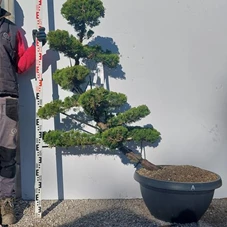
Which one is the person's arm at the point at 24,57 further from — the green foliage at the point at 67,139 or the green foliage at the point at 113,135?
the green foliage at the point at 113,135

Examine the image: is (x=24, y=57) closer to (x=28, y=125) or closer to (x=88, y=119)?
(x=28, y=125)

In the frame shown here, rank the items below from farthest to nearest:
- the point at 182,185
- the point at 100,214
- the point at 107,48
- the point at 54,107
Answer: the point at 107,48 → the point at 100,214 → the point at 54,107 → the point at 182,185

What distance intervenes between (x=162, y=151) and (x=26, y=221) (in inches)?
47.7

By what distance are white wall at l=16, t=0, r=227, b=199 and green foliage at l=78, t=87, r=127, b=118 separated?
457mm

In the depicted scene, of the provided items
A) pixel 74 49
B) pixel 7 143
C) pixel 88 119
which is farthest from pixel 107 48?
pixel 7 143

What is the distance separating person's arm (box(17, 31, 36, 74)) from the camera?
3148mm

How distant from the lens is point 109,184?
3494 millimetres

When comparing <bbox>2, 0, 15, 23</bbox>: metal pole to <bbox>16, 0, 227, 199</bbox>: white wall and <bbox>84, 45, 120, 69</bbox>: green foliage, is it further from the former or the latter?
<bbox>84, 45, 120, 69</bbox>: green foliage

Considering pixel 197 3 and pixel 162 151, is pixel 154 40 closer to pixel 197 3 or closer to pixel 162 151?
pixel 197 3

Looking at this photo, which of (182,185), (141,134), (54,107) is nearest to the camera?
(182,185)

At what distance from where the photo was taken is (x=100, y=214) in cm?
318

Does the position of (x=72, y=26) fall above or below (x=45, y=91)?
above

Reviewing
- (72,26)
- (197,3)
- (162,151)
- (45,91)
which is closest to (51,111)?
(45,91)

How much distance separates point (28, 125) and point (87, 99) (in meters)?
0.79
